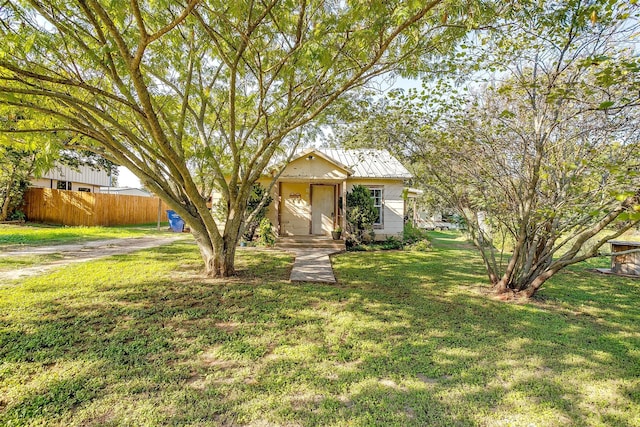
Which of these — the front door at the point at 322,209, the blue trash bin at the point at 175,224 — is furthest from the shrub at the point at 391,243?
the blue trash bin at the point at 175,224

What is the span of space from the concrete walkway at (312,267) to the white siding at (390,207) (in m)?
3.38

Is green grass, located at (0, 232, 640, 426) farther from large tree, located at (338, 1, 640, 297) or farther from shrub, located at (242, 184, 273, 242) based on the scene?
shrub, located at (242, 184, 273, 242)

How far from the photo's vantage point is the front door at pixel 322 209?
1355cm

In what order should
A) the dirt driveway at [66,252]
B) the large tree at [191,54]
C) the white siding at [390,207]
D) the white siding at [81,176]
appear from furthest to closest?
the white siding at [81,176], the white siding at [390,207], the dirt driveway at [66,252], the large tree at [191,54]

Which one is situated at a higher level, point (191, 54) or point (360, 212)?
point (191, 54)

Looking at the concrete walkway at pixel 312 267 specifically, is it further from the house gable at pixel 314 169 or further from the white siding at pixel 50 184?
the white siding at pixel 50 184

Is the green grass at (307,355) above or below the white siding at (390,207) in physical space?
below

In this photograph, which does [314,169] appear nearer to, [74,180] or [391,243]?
[391,243]

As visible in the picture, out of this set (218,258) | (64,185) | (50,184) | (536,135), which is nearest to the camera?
(536,135)

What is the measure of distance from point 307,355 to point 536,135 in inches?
205

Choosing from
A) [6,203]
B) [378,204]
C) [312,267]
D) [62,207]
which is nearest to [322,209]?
[378,204]

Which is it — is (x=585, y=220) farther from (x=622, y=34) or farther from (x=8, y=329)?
(x=8, y=329)

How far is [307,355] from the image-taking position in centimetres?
341

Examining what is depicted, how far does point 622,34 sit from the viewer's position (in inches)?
175
